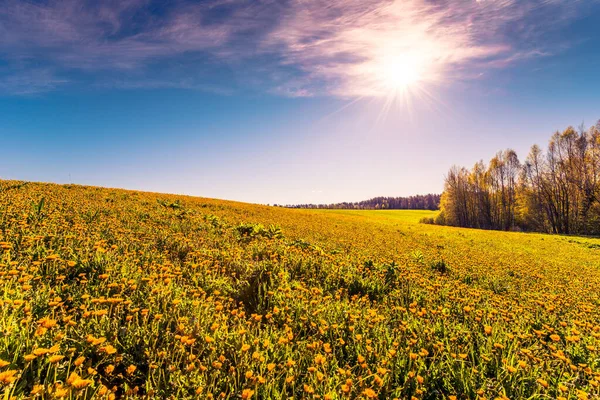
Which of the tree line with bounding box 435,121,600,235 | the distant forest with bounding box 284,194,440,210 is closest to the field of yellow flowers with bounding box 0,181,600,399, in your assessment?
the tree line with bounding box 435,121,600,235

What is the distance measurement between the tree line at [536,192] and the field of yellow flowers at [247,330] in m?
51.3

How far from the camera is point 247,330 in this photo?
11.3ft

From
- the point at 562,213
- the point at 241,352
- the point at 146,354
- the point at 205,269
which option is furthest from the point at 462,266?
the point at 562,213

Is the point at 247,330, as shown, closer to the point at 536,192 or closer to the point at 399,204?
the point at 536,192

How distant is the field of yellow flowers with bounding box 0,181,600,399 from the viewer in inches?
103

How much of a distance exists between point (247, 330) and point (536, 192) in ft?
222

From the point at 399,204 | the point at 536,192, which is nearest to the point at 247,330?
the point at 536,192

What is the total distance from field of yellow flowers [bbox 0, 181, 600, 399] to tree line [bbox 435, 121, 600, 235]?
51.3 meters

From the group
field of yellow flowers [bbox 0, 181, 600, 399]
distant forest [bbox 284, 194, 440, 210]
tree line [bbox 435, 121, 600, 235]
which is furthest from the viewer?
distant forest [bbox 284, 194, 440, 210]

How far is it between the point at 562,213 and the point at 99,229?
67.5 meters

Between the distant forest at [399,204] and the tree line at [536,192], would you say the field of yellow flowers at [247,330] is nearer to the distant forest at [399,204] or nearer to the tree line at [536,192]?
the tree line at [536,192]

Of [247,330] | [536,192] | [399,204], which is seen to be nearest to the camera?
[247,330]

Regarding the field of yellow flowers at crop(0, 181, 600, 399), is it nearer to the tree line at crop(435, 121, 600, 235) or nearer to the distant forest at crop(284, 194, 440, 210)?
the tree line at crop(435, 121, 600, 235)

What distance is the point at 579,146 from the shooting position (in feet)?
141
